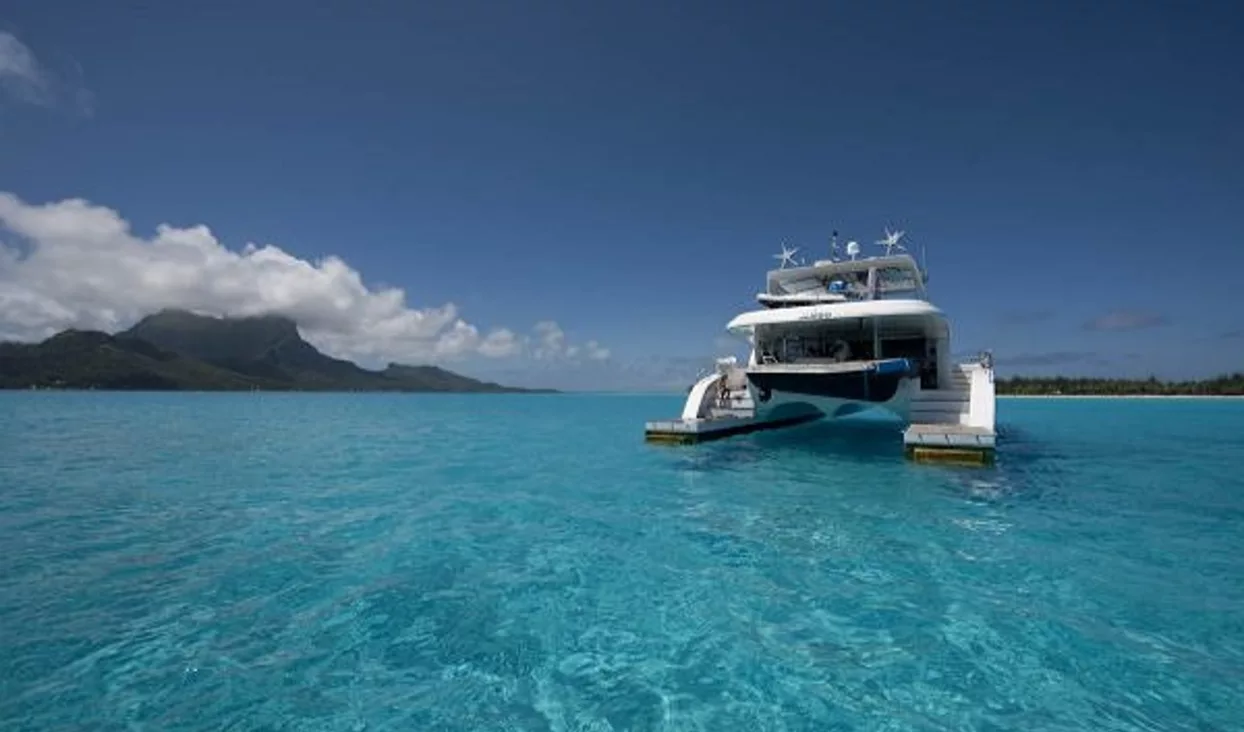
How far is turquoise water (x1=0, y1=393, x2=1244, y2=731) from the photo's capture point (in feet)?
12.7

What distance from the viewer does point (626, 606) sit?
5.65m

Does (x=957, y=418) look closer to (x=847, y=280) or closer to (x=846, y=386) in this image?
(x=846, y=386)

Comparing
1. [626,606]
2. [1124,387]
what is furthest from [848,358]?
[1124,387]

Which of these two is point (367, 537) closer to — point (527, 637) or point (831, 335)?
point (527, 637)

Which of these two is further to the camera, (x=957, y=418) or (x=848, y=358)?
(x=848, y=358)

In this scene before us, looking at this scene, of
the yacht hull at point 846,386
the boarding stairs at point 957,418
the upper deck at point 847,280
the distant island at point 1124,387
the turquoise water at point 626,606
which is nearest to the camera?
the turquoise water at point 626,606

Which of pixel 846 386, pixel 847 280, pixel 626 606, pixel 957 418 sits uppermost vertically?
pixel 847 280

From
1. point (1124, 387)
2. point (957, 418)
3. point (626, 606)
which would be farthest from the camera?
point (1124, 387)

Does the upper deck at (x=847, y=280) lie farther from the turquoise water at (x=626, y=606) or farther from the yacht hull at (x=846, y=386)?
the turquoise water at (x=626, y=606)

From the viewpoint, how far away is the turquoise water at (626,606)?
12.7ft

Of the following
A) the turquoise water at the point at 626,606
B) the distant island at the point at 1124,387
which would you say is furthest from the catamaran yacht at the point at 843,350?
the distant island at the point at 1124,387

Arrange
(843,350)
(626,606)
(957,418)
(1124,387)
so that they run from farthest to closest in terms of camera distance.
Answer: (1124,387), (843,350), (957,418), (626,606)

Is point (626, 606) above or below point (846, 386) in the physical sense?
below

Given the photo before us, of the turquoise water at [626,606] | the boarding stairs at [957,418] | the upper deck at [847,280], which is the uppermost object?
the upper deck at [847,280]
